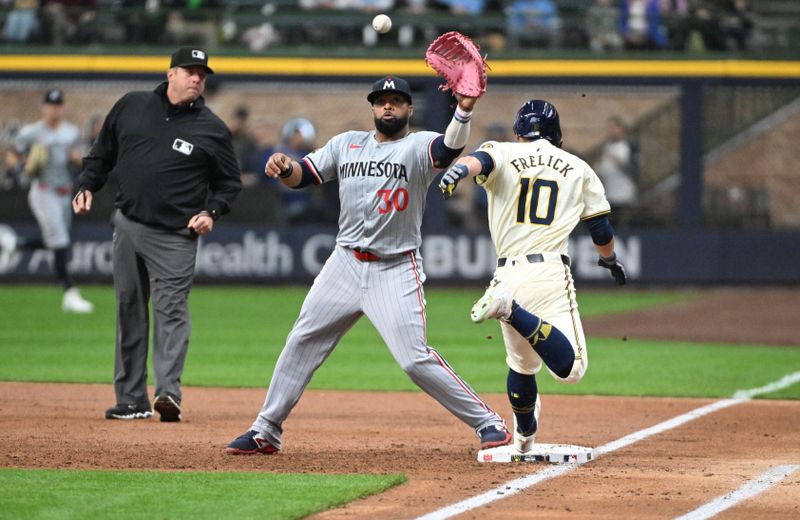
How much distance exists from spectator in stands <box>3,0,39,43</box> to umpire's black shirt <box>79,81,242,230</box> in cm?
1359

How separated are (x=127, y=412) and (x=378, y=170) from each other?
275cm

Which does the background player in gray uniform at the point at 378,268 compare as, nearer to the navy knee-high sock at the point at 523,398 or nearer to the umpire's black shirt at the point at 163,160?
the navy knee-high sock at the point at 523,398

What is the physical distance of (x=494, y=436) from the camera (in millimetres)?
7355

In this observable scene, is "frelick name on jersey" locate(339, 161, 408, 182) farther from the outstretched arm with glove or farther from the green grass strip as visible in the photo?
the green grass strip

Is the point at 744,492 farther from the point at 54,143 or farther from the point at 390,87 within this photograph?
the point at 54,143

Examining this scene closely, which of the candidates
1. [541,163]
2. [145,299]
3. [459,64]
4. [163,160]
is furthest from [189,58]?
[541,163]

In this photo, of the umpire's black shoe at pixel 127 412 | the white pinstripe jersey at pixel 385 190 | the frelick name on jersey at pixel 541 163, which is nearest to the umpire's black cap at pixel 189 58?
the white pinstripe jersey at pixel 385 190

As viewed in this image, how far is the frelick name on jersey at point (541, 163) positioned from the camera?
7238 millimetres

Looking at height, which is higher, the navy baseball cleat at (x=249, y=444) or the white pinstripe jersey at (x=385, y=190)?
the white pinstripe jersey at (x=385, y=190)

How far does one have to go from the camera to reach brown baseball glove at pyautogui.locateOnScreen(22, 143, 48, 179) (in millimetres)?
16391

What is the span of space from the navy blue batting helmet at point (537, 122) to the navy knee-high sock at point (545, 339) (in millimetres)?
1002

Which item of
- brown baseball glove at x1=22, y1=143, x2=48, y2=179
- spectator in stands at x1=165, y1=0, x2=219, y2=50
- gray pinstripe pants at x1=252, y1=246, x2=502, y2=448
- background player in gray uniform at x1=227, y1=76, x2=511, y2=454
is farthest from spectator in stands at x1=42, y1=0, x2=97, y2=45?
gray pinstripe pants at x1=252, y1=246, x2=502, y2=448

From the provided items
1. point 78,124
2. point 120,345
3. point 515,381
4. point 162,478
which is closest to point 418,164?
point 515,381

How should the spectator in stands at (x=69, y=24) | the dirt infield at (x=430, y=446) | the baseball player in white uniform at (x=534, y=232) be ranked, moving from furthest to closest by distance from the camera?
the spectator in stands at (x=69, y=24)
the baseball player in white uniform at (x=534, y=232)
the dirt infield at (x=430, y=446)
